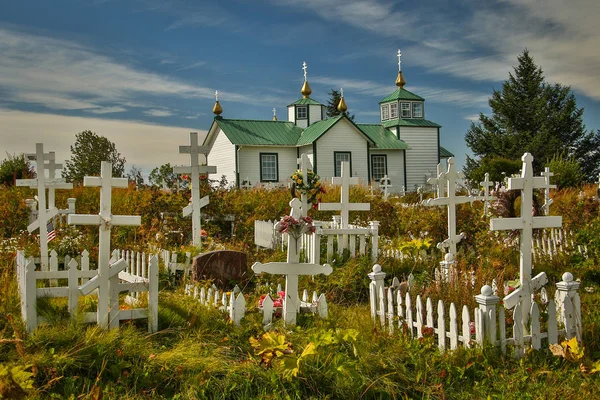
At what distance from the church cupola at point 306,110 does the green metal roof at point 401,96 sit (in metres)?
4.31

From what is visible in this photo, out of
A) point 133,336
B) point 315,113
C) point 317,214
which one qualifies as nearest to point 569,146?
point 315,113

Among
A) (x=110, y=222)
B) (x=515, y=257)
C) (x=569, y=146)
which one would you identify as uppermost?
(x=569, y=146)

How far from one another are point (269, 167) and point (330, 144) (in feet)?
11.3

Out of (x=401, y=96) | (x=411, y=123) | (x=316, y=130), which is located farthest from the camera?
(x=401, y=96)

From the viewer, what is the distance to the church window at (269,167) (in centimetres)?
3000

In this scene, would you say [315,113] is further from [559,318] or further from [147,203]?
[559,318]

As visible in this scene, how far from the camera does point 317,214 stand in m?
13.9

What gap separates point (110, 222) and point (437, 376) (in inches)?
138

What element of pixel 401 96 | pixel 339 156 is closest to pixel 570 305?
pixel 339 156

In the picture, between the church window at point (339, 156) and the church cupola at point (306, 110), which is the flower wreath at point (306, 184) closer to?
the church window at point (339, 156)

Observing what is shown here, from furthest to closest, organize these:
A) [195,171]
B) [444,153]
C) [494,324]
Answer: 1. [444,153]
2. [195,171]
3. [494,324]

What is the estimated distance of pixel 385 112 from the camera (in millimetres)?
34531

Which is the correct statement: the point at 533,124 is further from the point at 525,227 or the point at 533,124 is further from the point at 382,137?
the point at 525,227

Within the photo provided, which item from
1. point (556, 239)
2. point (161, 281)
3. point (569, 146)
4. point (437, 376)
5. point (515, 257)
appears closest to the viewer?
point (437, 376)
